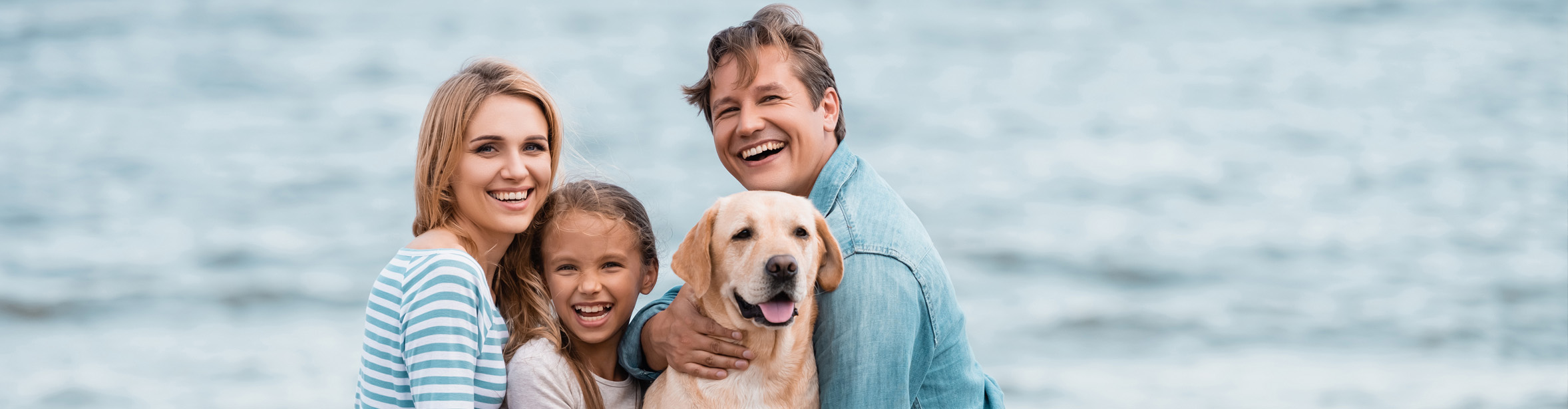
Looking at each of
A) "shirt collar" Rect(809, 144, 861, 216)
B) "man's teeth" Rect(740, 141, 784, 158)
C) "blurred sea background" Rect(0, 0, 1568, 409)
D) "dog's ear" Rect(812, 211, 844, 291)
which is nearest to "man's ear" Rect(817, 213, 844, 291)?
"dog's ear" Rect(812, 211, 844, 291)

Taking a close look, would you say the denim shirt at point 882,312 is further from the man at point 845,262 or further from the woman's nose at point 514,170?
the woman's nose at point 514,170

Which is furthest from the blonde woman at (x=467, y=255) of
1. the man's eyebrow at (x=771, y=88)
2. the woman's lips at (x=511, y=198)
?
the man's eyebrow at (x=771, y=88)

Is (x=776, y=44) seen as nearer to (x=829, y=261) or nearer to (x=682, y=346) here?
(x=829, y=261)

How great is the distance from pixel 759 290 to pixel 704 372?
Answer: 38 cm

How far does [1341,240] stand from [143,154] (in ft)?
60.2

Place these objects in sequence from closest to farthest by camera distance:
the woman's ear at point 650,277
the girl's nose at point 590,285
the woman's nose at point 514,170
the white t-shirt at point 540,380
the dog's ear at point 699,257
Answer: the dog's ear at point 699,257 → the white t-shirt at point 540,380 → the woman's nose at point 514,170 → the girl's nose at point 590,285 → the woman's ear at point 650,277

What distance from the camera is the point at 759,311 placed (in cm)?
339

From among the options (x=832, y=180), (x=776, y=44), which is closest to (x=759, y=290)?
(x=832, y=180)

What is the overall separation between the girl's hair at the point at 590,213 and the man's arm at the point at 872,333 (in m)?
0.97

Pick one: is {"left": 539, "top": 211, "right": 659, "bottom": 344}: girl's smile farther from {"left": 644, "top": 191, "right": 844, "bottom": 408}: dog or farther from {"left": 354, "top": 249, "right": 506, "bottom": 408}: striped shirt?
{"left": 644, "top": 191, "right": 844, "bottom": 408}: dog

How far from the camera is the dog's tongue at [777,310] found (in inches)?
131

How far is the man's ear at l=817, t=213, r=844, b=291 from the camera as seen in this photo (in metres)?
3.40

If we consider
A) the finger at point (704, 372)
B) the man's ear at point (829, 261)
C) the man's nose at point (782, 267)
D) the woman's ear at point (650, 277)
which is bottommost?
the finger at point (704, 372)

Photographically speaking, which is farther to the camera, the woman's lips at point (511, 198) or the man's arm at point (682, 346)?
the woman's lips at point (511, 198)
